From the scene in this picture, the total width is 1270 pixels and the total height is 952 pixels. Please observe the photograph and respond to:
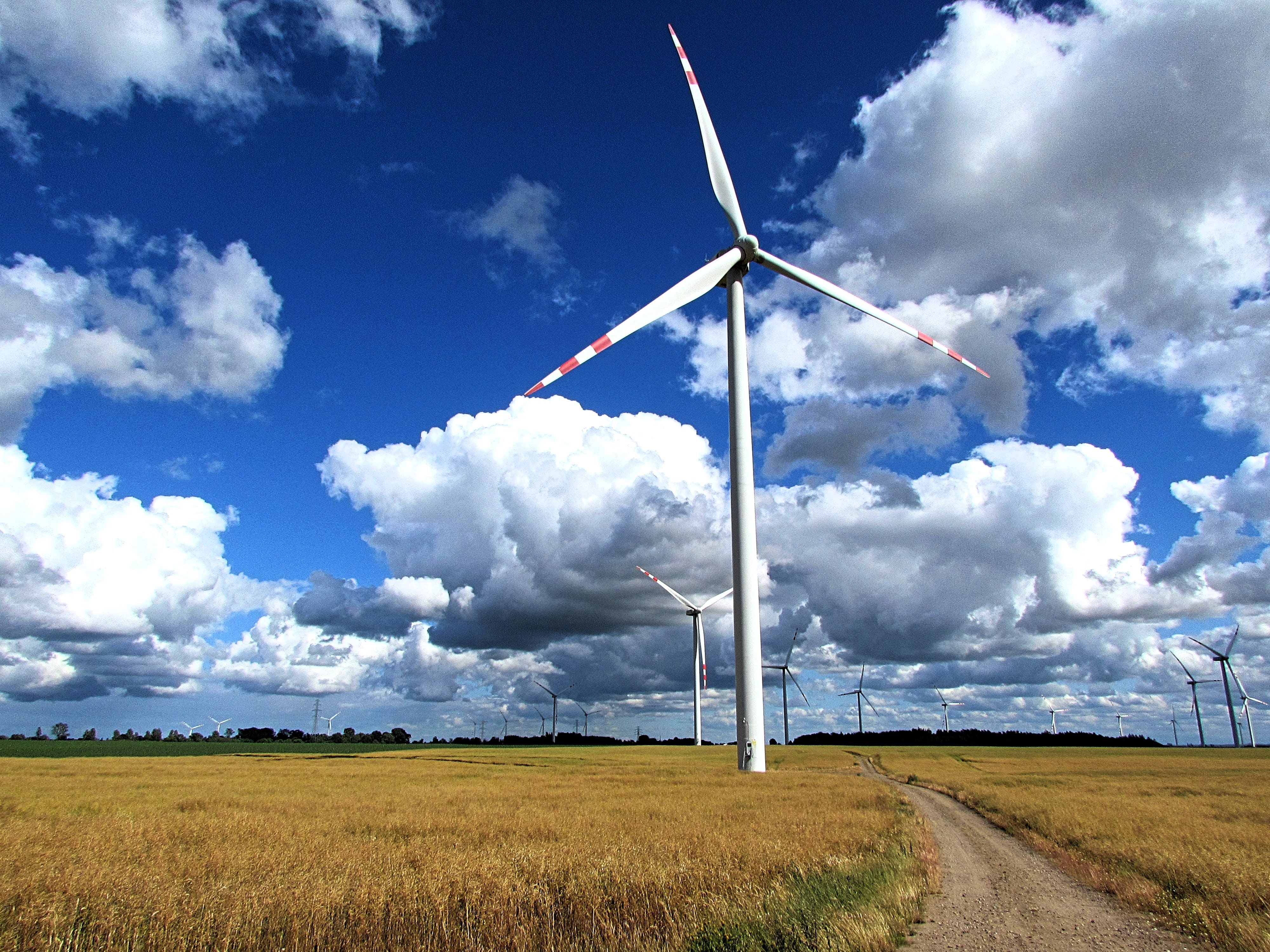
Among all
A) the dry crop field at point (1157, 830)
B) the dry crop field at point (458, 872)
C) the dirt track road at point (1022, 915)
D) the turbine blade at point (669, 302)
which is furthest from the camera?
the turbine blade at point (669, 302)

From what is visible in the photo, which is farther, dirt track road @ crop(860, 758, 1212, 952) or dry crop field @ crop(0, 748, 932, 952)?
dry crop field @ crop(0, 748, 932, 952)

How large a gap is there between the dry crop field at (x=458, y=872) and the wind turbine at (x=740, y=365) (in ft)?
31.2

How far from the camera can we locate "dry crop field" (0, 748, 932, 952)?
13.3 meters

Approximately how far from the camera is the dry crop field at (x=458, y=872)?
1334 cm

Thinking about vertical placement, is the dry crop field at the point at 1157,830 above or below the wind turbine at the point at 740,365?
below

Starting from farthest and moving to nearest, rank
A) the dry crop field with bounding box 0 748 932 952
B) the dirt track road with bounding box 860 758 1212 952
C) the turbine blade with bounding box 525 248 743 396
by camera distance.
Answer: the turbine blade with bounding box 525 248 743 396, the dry crop field with bounding box 0 748 932 952, the dirt track road with bounding box 860 758 1212 952

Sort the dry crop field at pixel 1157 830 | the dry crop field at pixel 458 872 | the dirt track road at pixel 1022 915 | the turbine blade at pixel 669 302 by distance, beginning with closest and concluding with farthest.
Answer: the dirt track road at pixel 1022 915, the dry crop field at pixel 458 872, the dry crop field at pixel 1157 830, the turbine blade at pixel 669 302

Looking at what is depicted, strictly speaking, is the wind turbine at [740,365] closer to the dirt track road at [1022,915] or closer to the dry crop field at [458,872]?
the dry crop field at [458,872]

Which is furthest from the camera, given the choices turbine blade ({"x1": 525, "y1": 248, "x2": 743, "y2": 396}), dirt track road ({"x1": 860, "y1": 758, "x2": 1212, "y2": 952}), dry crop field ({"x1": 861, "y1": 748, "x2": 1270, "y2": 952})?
turbine blade ({"x1": 525, "y1": 248, "x2": 743, "y2": 396})

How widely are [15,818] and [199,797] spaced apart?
10.3 m

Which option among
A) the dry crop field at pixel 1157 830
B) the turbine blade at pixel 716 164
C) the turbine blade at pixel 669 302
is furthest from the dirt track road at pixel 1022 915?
the turbine blade at pixel 716 164

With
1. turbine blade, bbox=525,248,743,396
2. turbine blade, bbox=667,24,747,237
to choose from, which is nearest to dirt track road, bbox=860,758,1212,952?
turbine blade, bbox=525,248,743,396

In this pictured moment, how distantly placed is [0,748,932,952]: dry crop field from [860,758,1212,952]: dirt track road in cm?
75

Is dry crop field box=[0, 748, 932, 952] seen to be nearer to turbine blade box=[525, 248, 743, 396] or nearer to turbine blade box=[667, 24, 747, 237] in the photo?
turbine blade box=[525, 248, 743, 396]
